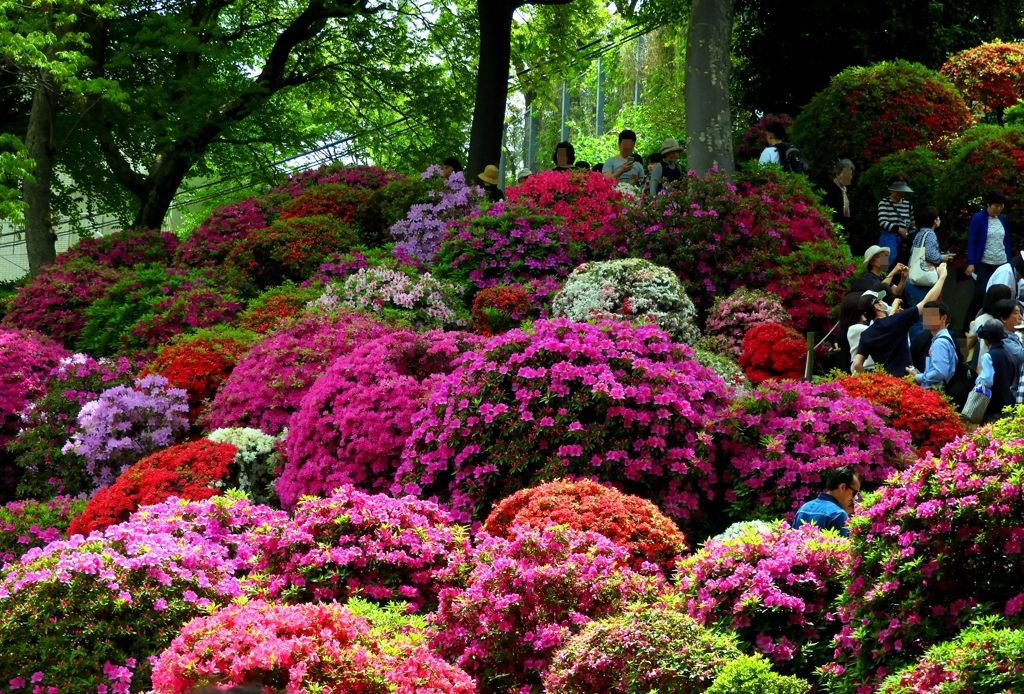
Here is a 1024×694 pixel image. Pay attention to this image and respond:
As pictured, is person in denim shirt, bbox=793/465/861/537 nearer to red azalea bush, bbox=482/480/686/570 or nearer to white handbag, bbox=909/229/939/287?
red azalea bush, bbox=482/480/686/570

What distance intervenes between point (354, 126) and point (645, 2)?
6417 mm

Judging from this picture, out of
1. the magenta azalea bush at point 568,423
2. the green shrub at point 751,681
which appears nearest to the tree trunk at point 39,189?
the magenta azalea bush at point 568,423

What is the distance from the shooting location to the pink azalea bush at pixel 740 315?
429 inches

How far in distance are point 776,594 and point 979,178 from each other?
10878 mm

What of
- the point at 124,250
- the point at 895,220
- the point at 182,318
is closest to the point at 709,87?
the point at 895,220

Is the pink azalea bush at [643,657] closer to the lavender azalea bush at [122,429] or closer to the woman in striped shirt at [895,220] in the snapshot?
the lavender azalea bush at [122,429]

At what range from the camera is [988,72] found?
59.6 feet

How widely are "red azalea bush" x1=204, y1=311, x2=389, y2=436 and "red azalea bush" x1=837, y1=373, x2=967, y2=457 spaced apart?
396cm

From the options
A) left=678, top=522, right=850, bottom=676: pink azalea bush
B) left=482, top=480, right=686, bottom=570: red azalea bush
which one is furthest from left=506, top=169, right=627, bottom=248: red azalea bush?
left=678, top=522, right=850, bottom=676: pink azalea bush

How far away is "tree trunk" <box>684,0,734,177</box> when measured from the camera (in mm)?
13633

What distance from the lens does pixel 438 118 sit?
2023 centimetres

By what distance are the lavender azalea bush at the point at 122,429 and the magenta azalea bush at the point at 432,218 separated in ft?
13.2

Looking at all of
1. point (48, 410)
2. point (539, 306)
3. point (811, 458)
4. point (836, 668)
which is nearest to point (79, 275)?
point (48, 410)

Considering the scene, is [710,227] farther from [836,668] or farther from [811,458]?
[836,668]
